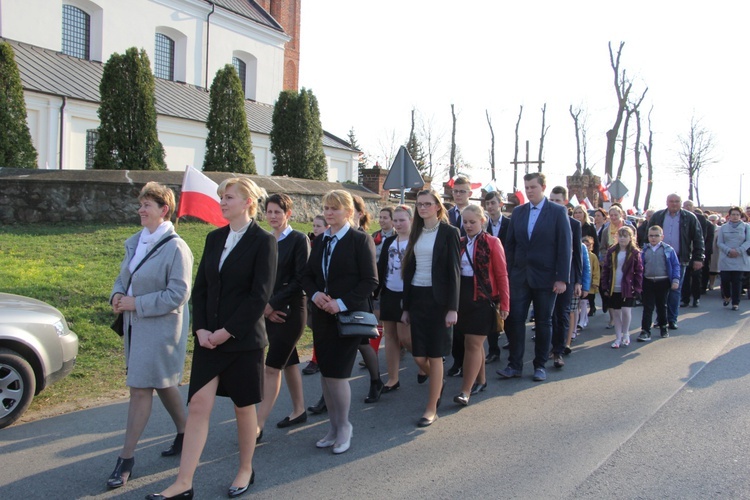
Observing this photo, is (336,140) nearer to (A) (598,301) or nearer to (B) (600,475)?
(A) (598,301)

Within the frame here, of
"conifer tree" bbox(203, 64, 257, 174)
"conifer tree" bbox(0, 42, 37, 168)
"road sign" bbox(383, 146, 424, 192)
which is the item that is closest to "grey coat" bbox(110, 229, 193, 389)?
"road sign" bbox(383, 146, 424, 192)

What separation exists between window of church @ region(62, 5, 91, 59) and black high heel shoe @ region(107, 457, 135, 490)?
25.2 meters

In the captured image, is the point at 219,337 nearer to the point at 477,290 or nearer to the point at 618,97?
the point at 477,290

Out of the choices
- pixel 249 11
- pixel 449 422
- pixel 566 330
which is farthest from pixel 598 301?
pixel 249 11

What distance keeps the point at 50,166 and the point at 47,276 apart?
42.8ft

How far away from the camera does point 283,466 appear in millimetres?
4332

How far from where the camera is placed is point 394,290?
614cm

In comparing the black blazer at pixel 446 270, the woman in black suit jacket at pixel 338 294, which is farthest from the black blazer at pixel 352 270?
the black blazer at pixel 446 270

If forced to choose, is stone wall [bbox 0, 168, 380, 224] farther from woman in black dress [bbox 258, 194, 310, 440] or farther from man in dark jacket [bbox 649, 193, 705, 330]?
man in dark jacket [bbox 649, 193, 705, 330]

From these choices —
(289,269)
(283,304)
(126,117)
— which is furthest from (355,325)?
(126,117)

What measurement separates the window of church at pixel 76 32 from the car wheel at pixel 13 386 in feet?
77.4

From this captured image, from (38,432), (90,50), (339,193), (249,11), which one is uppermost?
(249,11)

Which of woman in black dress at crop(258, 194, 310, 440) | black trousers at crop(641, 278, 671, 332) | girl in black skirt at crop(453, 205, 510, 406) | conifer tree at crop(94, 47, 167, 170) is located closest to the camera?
woman in black dress at crop(258, 194, 310, 440)

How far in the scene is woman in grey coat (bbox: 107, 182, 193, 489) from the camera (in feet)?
13.2
